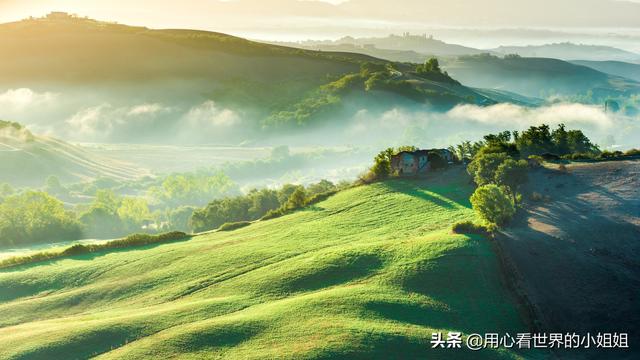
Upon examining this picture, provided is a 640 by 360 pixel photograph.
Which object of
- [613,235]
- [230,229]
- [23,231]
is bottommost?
[23,231]

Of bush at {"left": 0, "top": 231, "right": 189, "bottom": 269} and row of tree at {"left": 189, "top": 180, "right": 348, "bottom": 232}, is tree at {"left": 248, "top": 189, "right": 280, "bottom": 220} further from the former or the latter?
bush at {"left": 0, "top": 231, "right": 189, "bottom": 269}

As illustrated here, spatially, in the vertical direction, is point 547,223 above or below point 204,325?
above

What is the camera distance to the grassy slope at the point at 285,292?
67.4 m

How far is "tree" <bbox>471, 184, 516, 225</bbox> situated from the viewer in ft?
290

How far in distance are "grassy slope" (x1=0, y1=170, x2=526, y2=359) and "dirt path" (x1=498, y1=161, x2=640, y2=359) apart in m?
4.47

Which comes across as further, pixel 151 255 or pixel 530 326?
pixel 151 255

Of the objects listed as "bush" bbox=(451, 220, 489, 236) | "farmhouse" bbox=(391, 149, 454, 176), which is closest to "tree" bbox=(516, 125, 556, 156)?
"farmhouse" bbox=(391, 149, 454, 176)

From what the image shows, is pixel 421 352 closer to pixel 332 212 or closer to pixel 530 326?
pixel 530 326

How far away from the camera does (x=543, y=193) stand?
98.4 m

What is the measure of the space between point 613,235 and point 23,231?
136m

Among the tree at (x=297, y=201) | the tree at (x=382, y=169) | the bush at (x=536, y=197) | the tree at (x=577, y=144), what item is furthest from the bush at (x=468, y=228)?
the tree at (x=577, y=144)

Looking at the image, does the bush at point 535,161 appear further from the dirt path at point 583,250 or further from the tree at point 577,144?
the tree at point 577,144

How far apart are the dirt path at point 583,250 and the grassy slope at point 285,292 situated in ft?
14.7

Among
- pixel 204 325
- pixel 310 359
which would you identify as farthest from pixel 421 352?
pixel 204 325
